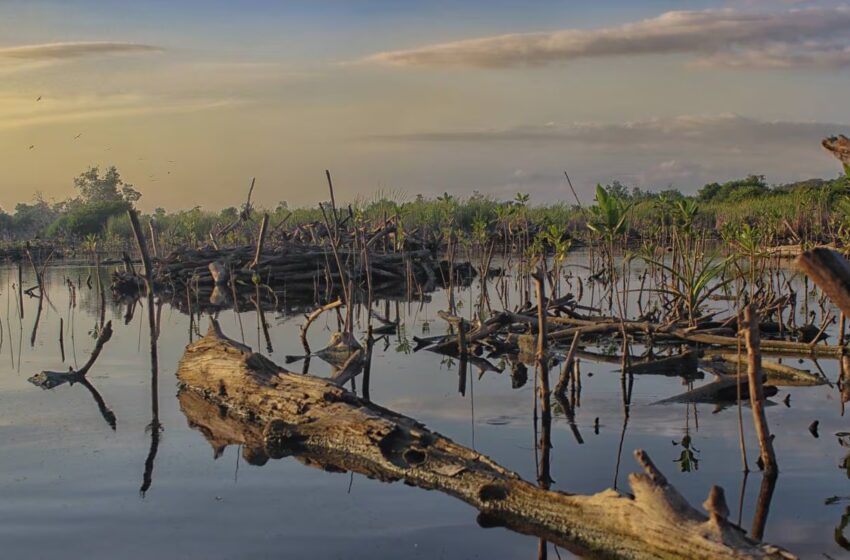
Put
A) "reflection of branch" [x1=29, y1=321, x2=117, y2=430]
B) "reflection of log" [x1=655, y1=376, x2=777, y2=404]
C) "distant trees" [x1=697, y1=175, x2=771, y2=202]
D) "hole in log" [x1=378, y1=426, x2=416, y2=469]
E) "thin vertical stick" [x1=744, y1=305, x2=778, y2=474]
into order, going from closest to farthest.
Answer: "thin vertical stick" [x1=744, y1=305, x2=778, y2=474] < "hole in log" [x1=378, y1=426, x2=416, y2=469] < "reflection of log" [x1=655, y1=376, x2=777, y2=404] < "reflection of branch" [x1=29, y1=321, x2=117, y2=430] < "distant trees" [x1=697, y1=175, x2=771, y2=202]

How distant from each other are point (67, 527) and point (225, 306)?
13.2m

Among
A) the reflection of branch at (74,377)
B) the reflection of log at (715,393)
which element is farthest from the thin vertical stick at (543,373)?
the reflection of branch at (74,377)

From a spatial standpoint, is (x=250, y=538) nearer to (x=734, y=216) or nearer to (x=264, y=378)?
(x=264, y=378)

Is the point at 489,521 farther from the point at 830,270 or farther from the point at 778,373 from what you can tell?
the point at 778,373

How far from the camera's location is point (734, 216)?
37.9 m

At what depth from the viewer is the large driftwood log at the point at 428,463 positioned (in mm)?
4785

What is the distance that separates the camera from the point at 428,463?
649cm

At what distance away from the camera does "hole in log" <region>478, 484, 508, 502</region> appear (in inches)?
229

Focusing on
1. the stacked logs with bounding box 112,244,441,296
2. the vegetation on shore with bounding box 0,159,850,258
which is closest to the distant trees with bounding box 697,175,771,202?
the vegetation on shore with bounding box 0,159,850,258

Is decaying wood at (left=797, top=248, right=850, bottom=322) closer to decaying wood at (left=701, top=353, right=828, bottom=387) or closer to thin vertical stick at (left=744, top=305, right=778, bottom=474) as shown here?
thin vertical stick at (left=744, top=305, right=778, bottom=474)

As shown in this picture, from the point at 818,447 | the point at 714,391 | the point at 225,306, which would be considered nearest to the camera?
the point at 818,447

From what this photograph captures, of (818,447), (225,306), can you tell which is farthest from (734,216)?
(818,447)

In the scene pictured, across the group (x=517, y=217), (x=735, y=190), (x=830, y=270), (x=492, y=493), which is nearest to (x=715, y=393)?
(x=492, y=493)

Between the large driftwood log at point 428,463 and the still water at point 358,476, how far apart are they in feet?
0.54
